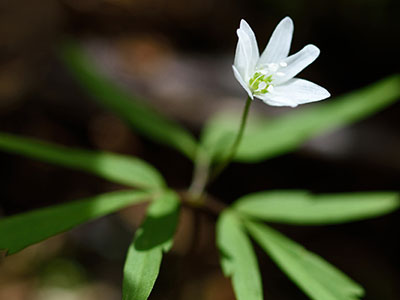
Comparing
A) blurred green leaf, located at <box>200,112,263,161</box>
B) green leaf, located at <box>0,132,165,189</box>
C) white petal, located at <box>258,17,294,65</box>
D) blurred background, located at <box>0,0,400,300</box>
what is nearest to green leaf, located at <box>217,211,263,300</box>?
green leaf, located at <box>0,132,165,189</box>

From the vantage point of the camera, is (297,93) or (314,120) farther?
(314,120)

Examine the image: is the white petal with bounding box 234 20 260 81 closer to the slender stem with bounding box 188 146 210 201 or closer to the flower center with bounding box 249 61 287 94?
the flower center with bounding box 249 61 287 94

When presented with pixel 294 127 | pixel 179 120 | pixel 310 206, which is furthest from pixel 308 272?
→ pixel 179 120

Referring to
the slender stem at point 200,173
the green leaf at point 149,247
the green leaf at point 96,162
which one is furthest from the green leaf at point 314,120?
the green leaf at point 149,247

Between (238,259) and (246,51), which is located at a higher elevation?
(246,51)

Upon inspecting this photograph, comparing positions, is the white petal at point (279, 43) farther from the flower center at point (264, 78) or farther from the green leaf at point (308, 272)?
the green leaf at point (308, 272)

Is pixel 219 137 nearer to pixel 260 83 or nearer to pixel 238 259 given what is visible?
pixel 260 83

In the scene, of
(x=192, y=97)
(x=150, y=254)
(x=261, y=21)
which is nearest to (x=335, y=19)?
(x=261, y=21)
